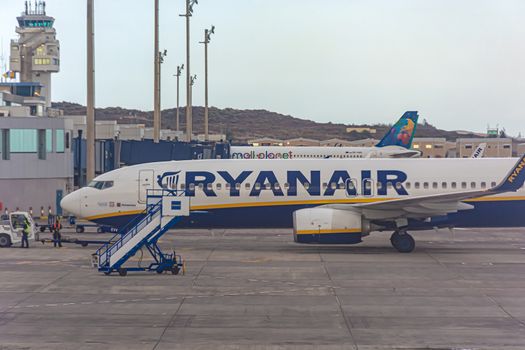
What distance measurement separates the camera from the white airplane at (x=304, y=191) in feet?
109

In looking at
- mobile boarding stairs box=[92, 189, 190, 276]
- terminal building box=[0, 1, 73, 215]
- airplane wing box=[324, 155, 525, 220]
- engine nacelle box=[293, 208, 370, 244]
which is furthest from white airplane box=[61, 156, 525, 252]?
terminal building box=[0, 1, 73, 215]

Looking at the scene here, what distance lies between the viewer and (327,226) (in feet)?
104

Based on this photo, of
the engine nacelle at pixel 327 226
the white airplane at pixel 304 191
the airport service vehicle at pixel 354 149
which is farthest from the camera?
the airport service vehicle at pixel 354 149

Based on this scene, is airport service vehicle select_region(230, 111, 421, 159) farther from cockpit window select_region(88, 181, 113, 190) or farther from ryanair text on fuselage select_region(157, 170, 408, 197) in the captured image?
ryanair text on fuselage select_region(157, 170, 408, 197)

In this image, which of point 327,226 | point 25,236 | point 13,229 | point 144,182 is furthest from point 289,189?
point 13,229

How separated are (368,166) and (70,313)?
663 inches

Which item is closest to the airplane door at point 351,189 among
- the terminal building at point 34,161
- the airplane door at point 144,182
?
the airplane door at point 144,182

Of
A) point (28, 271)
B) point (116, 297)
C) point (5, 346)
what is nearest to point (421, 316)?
point (116, 297)

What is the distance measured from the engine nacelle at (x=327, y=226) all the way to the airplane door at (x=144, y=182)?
21.1 feet

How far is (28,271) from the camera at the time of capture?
2758cm

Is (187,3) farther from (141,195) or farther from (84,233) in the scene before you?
(141,195)

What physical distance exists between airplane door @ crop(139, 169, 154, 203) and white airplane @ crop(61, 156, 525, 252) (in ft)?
0.14

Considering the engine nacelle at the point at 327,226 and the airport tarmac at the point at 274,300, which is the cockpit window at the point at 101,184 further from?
the engine nacelle at the point at 327,226

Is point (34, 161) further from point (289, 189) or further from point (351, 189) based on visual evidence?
point (351, 189)
